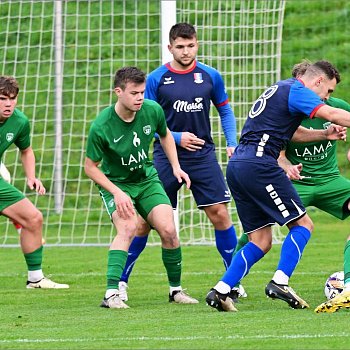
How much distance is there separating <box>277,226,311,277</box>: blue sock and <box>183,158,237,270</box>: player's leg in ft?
4.65

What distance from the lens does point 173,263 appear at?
8.83m

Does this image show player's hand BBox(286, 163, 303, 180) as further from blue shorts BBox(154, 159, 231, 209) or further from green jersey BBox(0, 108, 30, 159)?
green jersey BBox(0, 108, 30, 159)

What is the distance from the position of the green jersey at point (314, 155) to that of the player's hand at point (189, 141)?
31.7 inches

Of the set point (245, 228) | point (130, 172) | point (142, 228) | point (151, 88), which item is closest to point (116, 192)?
point (130, 172)

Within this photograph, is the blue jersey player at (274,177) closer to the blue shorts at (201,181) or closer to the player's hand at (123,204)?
the player's hand at (123,204)

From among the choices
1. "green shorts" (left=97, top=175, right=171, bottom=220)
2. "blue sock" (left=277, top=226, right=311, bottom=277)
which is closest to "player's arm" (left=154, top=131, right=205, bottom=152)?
"green shorts" (left=97, top=175, right=171, bottom=220)

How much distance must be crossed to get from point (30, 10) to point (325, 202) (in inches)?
333

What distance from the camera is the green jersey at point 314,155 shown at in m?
9.34

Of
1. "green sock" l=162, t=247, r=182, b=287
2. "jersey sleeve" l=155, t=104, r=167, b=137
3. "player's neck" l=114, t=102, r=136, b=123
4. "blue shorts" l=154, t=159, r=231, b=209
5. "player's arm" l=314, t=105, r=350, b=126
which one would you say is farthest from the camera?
"blue shorts" l=154, t=159, r=231, b=209

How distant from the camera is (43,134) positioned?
16.6 metres

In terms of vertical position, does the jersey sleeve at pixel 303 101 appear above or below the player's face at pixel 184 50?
below

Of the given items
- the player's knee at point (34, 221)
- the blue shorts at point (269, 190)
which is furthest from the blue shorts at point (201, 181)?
the player's knee at point (34, 221)

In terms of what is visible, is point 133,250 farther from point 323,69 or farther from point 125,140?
point 323,69

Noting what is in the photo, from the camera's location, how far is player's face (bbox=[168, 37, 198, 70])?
9.20 meters
